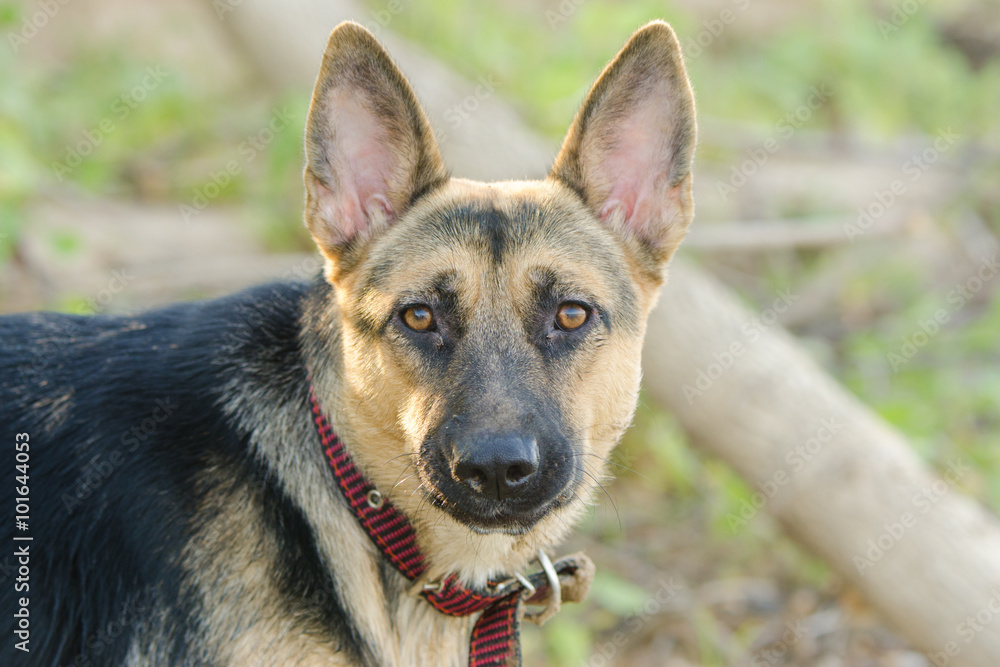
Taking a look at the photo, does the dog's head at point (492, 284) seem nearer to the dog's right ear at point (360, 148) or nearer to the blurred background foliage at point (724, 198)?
the dog's right ear at point (360, 148)

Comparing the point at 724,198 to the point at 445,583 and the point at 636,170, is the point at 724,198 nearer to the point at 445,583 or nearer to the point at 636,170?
the point at 636,170

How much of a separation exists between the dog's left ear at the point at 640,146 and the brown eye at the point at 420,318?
85 centimetres

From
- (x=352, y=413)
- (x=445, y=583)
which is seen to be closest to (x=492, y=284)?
(x=352, y=413)

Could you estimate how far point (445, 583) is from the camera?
9.43ft

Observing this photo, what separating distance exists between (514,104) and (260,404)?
5192 millimetres

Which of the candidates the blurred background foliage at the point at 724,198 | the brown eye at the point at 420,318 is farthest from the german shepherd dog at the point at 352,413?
the blurred background foliage at the point at 724,198

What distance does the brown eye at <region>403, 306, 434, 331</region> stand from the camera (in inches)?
113

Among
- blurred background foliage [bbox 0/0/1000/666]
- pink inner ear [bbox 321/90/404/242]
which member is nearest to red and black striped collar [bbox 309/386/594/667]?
pink inner ear [bbox 321/90/404/242]

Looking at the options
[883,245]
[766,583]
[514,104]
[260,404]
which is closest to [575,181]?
[260,404]

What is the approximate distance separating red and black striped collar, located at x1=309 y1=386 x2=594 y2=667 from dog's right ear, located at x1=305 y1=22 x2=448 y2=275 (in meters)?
0.66

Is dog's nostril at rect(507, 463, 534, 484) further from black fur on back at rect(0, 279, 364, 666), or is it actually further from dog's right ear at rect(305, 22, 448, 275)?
→ dog's right ear at rect(305, 22, 448, 275)

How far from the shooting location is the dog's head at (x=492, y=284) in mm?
2639

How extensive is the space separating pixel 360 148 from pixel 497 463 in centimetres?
131

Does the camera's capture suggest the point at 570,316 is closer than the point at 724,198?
Yes
